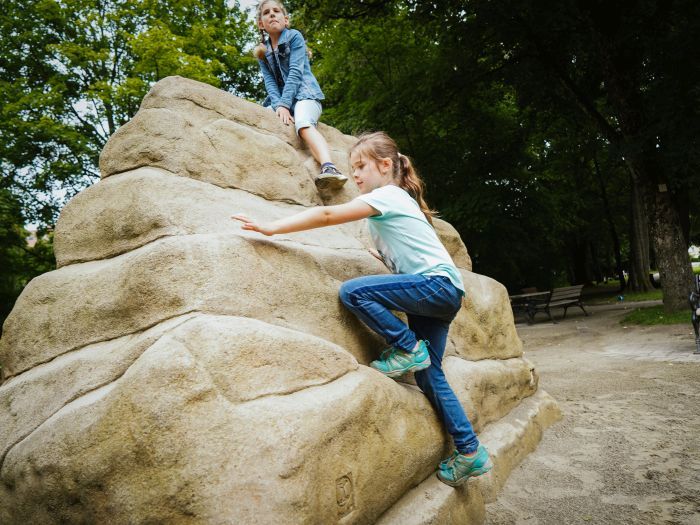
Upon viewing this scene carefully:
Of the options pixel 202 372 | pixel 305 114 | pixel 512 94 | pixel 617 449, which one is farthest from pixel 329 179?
pixel 512 94

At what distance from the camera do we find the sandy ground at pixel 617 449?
278 cm

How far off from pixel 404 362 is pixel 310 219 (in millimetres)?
971

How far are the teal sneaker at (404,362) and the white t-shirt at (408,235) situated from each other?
1.47 feet

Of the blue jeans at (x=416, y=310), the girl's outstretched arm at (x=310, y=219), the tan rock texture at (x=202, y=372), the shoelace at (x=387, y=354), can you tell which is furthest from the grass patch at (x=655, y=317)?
the girl's outstretched arm at (x=310, y=219)

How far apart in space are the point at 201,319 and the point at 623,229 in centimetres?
2852

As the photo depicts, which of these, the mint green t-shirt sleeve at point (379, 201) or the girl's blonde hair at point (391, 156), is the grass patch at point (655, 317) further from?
the mint green t-shirt sleeve at point (379, 201)

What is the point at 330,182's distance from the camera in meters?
4.00

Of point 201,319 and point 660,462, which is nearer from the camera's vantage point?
point 201,319

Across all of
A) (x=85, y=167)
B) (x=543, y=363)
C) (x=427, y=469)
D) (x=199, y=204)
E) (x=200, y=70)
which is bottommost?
(x=543, y=363)

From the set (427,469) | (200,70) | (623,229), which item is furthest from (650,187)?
(623,229)

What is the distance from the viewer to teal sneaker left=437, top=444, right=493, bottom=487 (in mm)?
2707

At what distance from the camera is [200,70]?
1348 cm

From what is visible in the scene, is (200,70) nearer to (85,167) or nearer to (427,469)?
(85,167)

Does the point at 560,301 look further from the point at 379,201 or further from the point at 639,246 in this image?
the point at 379,201
